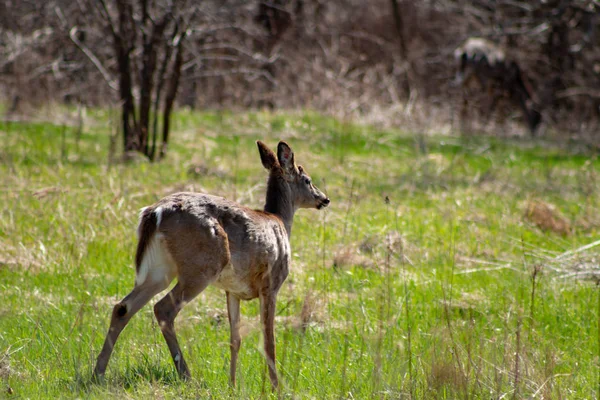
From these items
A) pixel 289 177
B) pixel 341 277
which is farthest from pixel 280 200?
pixel 341 277

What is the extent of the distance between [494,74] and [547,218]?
893 centimetres

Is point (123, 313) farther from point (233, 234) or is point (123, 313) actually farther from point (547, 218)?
point (547, 218)

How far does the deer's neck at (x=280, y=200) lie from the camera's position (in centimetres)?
571

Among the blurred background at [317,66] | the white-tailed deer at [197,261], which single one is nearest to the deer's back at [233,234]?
the white-tailed deer at [197,261]

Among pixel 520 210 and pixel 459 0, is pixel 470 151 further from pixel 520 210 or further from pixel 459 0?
pixel 459 0

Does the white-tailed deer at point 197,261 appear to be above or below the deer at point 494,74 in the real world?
below

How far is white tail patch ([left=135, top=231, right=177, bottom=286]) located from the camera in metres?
4.65

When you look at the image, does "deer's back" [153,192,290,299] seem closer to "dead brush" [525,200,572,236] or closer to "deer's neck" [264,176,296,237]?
"deer's neck" [264,176,296,237]

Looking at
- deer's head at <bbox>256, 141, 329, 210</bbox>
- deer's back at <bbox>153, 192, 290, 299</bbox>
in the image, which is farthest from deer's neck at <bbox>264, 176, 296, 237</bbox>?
deer's back at <bbox>153, 192, 290, 299</bbox>

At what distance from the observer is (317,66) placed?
16938mm

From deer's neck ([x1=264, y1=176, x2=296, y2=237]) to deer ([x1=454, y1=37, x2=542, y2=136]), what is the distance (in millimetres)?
11864

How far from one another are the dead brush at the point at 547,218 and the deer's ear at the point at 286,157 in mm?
3943

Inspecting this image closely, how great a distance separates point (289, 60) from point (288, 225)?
1382 centimetres

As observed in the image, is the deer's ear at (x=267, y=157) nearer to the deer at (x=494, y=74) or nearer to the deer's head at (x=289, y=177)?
the deer's head at (x=289, y=177)
